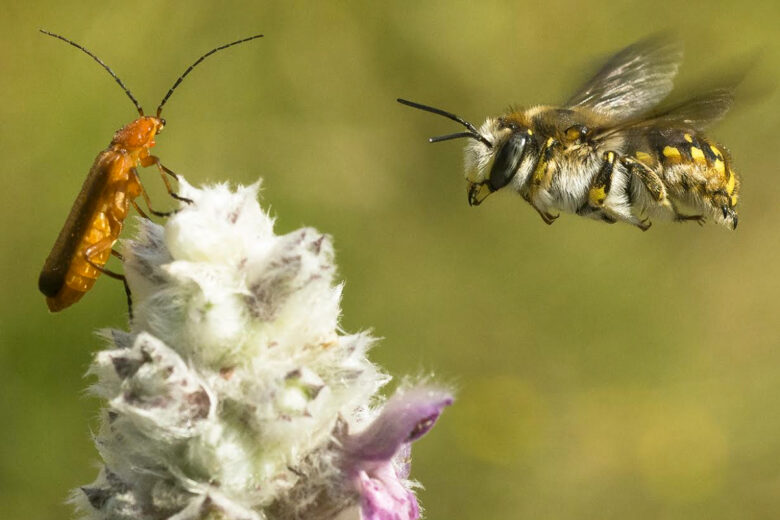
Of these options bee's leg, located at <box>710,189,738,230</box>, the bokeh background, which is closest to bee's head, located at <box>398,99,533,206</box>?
bee's leg, located at <box>710,189,738,230</box>

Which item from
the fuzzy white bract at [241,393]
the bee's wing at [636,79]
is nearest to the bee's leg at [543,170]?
the bee's wing at [636,79]

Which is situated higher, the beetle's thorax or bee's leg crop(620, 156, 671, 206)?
bee's leg crop(620, 156, 671, 206)

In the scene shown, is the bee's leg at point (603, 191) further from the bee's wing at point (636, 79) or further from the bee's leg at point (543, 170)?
the bee's wing at point (636, 79)

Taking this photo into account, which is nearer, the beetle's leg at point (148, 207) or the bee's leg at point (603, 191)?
the beetle's leg at point (148, 207)

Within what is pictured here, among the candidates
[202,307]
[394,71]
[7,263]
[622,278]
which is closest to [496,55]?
[394,71]

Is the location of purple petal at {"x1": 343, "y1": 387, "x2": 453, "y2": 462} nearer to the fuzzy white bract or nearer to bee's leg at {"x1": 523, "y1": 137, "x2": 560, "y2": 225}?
the fuzzy white bract

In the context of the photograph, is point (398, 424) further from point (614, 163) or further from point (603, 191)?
point (614, 163)

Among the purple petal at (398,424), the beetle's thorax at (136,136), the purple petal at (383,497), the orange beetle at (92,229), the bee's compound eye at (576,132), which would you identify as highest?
the bee's compound eye at (576,132)

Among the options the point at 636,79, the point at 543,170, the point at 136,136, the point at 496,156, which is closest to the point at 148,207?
the point at 136,136
